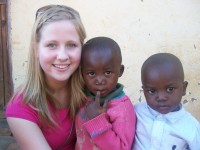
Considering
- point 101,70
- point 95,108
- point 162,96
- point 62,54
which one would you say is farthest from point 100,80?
point 162,96

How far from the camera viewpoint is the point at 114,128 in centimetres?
211

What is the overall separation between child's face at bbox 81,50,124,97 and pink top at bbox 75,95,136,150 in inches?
4.2

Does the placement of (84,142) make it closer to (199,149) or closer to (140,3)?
(199,149)

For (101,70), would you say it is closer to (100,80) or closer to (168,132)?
(100,80)

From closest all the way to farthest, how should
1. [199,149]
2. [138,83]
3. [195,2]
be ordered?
[199,149], [195,2], [138,83]

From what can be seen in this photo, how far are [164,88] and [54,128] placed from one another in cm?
78

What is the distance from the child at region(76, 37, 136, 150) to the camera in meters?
2.08

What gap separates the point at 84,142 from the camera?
2.28m

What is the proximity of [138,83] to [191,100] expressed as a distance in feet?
2.35

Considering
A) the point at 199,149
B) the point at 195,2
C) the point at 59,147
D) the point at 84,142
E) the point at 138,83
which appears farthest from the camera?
the point at 138,83

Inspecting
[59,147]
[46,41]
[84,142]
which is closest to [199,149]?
[84,142]

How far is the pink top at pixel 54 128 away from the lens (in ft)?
7.53

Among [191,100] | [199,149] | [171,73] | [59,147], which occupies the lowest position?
[191,100]

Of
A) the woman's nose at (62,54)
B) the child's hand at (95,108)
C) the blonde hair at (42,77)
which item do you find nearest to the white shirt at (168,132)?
the child's hand at (95,108)
